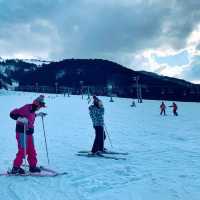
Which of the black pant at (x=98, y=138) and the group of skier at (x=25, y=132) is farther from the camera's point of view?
the black pant at (x=98, y=138)

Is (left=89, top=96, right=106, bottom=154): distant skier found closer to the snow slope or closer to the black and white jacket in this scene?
the black and white jacket

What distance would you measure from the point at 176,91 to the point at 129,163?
72168mm

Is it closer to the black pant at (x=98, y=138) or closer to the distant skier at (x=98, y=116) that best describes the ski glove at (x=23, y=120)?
the distant skier at (x=98, y=116)

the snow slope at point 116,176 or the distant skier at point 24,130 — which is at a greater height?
the distant skier at point 24,130

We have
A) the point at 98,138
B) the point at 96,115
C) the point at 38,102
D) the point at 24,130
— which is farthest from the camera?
the point at 98,138

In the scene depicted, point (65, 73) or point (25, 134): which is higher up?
point (65, 73)

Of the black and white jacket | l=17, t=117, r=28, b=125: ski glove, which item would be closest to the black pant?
the black and white jacket

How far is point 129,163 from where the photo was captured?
968 cm

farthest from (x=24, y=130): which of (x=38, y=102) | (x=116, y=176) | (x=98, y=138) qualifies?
(x=98, y=138)

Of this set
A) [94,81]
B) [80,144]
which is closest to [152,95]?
[94,81]

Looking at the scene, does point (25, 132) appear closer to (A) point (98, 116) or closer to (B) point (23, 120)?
(B) point (23, 120)

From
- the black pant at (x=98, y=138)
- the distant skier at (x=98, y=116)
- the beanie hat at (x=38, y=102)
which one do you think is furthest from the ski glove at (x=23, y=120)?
the black pant at (x=98, y=138)

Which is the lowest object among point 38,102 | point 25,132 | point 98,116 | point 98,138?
point 98,138

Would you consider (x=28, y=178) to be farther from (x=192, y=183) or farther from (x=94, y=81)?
(x=94, y=81)
